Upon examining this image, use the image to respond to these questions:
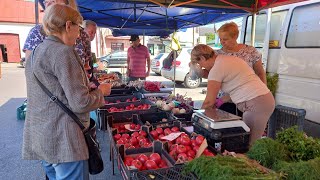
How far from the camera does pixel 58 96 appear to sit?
4.62 ft

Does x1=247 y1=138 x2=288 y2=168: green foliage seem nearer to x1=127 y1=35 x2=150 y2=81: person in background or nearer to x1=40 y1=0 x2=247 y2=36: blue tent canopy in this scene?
x1=40 y1=0 x2=247 y2=36: blue tent canopy

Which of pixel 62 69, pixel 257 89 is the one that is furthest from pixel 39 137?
pixel 257 89

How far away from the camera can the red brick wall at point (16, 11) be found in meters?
23.9

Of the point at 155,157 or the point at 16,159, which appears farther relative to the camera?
the point at 16,159

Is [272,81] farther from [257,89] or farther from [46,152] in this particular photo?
[46,152]

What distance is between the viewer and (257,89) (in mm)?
2383

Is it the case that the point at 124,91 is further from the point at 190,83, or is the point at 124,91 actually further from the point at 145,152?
the point at 190,83

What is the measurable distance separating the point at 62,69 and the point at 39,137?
43 cm

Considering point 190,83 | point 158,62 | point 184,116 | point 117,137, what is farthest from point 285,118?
point 158,62

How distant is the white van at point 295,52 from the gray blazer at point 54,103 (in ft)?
10.5

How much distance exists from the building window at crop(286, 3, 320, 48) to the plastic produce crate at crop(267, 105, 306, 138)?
3.17ft

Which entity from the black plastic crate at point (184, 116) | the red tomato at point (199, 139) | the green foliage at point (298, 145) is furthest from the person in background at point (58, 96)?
the black plastic crate at point (184, 116)

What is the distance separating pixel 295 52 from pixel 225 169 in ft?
10.4

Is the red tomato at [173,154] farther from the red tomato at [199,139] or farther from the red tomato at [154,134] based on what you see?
the red tomato at [154,134]
